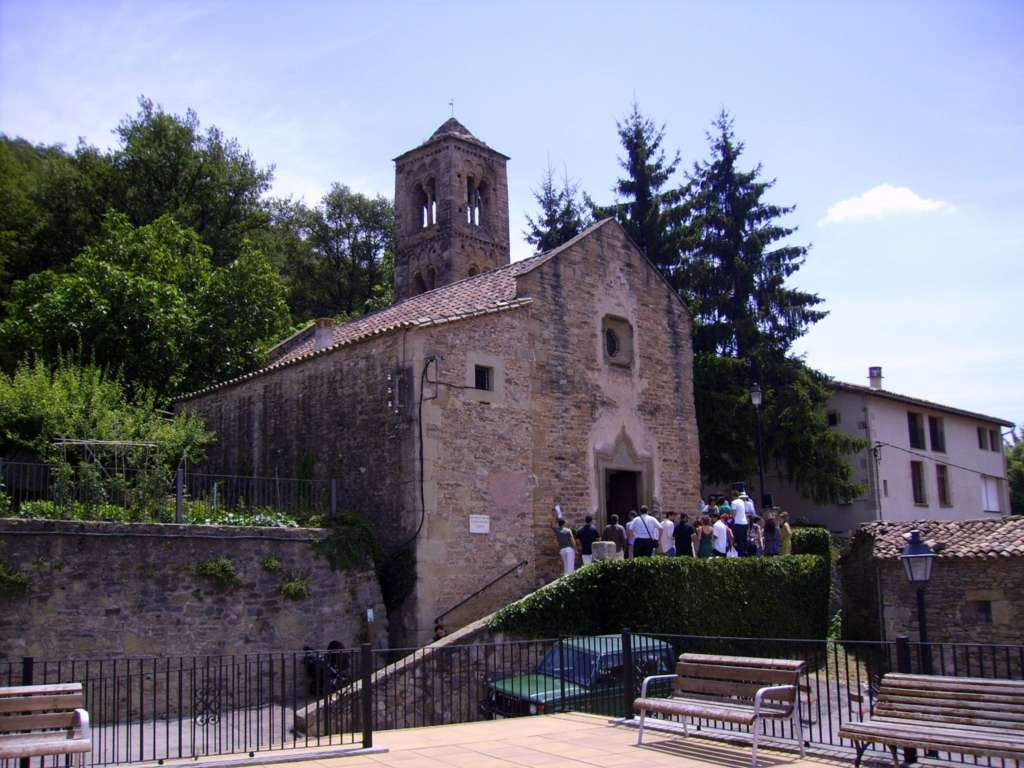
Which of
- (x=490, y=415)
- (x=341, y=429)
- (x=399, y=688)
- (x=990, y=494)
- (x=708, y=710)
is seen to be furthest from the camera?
(x=990, y=494)

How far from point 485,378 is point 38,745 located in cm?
1317

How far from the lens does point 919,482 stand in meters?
34.0

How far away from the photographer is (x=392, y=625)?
17.6 metres

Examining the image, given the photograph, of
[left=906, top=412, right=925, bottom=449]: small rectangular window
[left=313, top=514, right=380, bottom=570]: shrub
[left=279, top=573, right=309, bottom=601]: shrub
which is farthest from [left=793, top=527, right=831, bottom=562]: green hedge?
[left=906, top=412, right=925, bottom=449]: small rectangular window

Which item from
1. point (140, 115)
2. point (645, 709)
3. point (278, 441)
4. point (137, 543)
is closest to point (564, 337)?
point (278, 441)

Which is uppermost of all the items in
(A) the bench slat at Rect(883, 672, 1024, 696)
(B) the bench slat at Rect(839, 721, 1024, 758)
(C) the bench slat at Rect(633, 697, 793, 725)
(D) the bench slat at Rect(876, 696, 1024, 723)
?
(A) the bench slat at Rect(883, 672, 1024, 696)

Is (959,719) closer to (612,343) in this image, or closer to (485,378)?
(485,378)

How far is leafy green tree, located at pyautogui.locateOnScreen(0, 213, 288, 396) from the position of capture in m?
26.2

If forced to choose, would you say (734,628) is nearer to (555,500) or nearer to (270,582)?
(555,500)

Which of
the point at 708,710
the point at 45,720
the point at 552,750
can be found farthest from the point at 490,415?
the point at 45,720

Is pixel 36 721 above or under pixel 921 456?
under

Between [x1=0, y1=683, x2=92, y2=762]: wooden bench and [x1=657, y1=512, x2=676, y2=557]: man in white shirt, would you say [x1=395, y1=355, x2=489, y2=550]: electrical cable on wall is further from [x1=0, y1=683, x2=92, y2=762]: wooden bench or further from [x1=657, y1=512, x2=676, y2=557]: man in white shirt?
[x1=0, y1=683, x2=92, y2=762]: wooden bench

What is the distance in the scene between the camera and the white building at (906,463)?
104 feet

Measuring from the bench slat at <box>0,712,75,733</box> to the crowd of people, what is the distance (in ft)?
39.7
